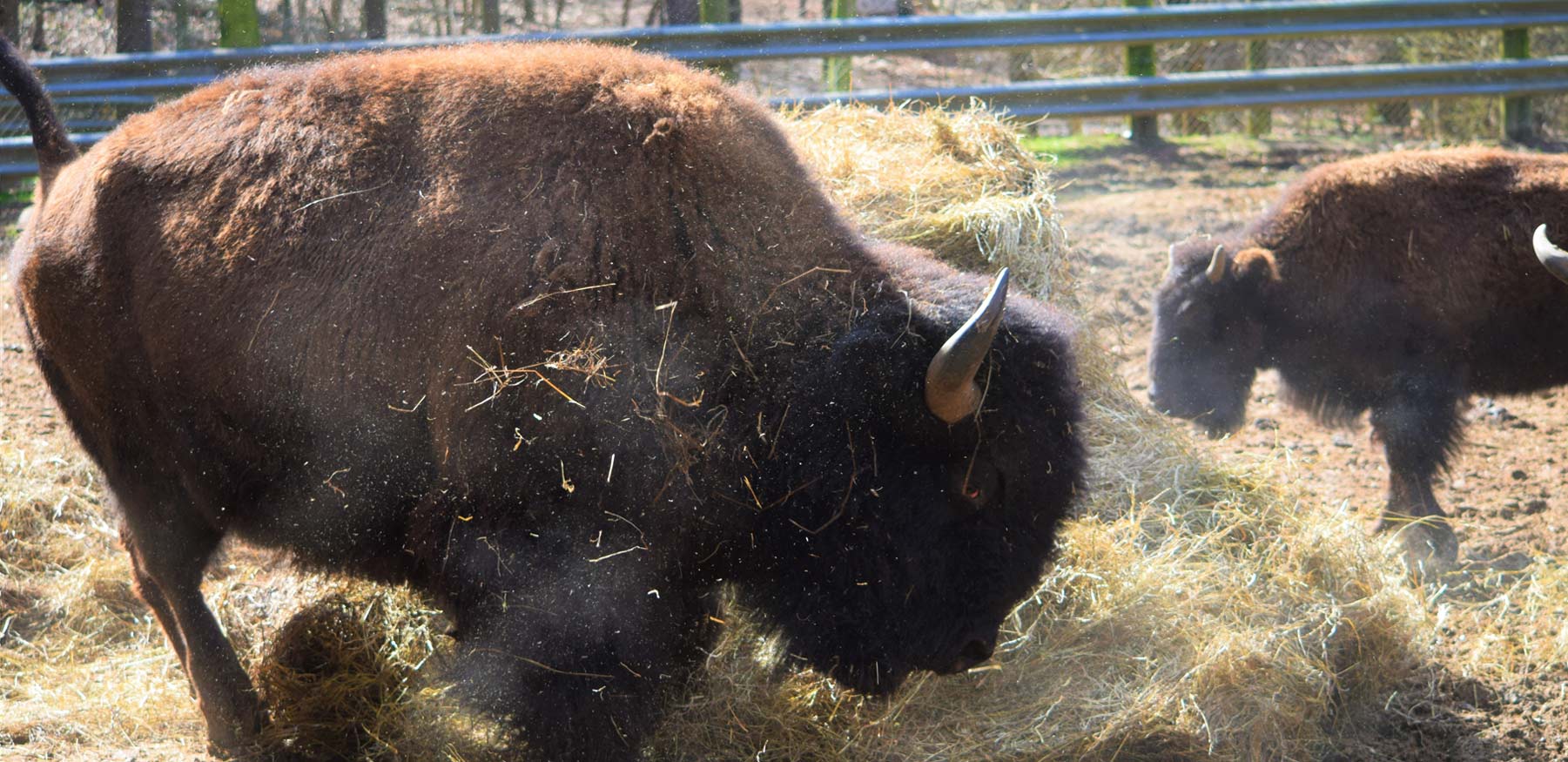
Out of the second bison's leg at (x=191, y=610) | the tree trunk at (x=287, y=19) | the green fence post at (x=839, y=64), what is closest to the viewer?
the second bison's leg at (x=191, y=610)

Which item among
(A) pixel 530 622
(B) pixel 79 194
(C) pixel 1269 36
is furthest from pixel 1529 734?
(C) pixel 1269 36

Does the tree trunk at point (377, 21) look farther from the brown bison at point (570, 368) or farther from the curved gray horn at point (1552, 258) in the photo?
the curved gray horn at point (1552, 258)

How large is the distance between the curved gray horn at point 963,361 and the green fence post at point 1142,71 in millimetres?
7382

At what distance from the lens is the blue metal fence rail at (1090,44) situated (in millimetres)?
7488

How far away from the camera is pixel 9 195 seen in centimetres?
789

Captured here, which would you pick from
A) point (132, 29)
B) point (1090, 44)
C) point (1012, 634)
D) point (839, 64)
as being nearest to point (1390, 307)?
point (1012, 634)

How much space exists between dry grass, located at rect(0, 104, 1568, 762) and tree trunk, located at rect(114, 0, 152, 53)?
13.2ft

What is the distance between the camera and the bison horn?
18.8 feet

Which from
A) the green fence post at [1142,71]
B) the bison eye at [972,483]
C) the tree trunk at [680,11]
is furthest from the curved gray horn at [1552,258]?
the tree trunk at [680,11]

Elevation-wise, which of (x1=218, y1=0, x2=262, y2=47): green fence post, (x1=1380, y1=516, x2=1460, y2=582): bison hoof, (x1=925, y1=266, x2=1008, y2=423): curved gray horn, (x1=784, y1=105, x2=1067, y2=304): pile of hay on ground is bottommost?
(x1=1380, y1=516, x2=1460, y2=582): bison hoof

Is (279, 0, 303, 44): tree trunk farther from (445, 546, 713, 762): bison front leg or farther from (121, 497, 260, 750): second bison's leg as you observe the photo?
(445, 546, 713, 762): bison front leg

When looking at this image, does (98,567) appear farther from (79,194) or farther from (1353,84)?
(1353,84)

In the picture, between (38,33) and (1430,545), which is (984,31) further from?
(38,33)

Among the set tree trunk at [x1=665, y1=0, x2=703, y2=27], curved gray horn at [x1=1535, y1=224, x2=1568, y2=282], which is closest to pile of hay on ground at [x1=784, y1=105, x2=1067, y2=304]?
curved gray horn at [x1=1535, y1=224, x2=1568, y2=282]
